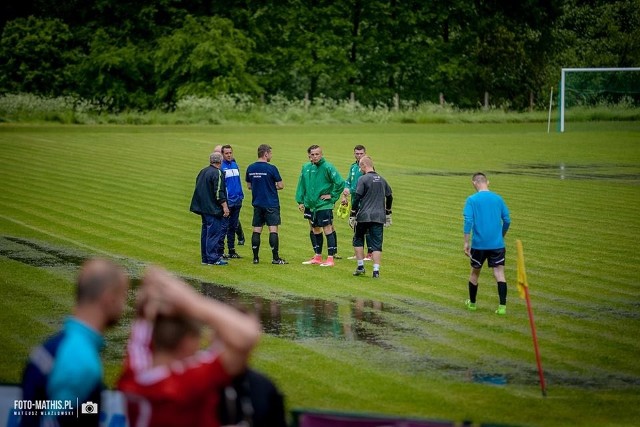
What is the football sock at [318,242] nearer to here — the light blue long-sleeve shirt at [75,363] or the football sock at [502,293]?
the football sock at [502,293]

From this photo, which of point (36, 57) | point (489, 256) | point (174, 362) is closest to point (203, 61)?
point (36, 57)

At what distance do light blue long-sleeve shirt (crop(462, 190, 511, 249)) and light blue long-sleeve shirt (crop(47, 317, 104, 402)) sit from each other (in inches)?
439

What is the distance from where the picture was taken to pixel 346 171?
36000 mm

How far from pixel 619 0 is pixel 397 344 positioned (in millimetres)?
70469

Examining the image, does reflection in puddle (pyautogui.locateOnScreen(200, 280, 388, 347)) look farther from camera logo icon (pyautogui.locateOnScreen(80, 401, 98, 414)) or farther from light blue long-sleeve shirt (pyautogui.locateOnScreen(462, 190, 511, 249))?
camera logo icon (pyautogui.locateOnScreen(80, 401, 98, 414))

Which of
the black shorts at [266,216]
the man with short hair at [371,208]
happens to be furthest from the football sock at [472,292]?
the black shorts at [266,216]

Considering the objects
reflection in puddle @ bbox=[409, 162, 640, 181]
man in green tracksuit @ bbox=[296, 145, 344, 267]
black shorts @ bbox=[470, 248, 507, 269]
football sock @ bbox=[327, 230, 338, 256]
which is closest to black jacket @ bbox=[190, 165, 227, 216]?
man in green tracksuit @ bbox=[296, 145, 344, 267]

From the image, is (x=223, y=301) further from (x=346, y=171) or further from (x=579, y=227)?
(x=346, y=171)

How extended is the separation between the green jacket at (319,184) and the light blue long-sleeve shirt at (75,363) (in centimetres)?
1524

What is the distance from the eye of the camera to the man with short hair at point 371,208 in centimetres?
1903

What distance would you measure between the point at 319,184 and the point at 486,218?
5.21m

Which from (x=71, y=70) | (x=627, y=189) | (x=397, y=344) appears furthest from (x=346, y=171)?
(x=71, y=70)

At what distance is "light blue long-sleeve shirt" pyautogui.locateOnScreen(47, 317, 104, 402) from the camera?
5328 mm

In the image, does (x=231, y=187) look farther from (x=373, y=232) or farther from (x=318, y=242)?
(x=373, y=232)
